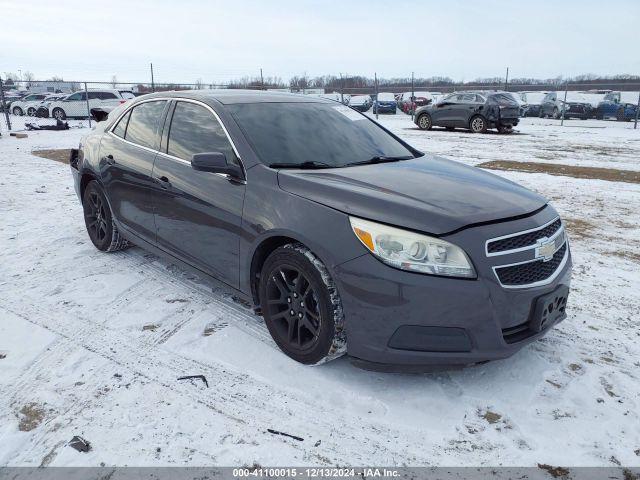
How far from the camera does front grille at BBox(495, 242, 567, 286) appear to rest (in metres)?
2.56

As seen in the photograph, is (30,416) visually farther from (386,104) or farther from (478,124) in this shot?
(386,104)

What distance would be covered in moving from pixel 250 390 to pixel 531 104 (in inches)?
1220

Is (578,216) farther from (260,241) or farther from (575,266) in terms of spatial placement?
(260,241)

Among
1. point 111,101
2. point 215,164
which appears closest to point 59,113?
point 111,101

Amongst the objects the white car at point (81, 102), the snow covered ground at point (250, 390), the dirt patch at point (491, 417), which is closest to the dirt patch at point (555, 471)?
the snow covered ground at point (250, 390)

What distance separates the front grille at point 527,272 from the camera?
8.41 ft

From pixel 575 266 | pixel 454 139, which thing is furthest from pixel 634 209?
pixel 454 139

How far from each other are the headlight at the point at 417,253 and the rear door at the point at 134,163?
2259mm

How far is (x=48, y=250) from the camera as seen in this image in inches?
204

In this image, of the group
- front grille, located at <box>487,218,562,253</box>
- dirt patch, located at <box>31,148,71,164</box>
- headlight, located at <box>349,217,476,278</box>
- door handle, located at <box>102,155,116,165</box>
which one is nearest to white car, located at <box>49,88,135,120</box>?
dirt patch, located at <box>31,148,71,164</box>

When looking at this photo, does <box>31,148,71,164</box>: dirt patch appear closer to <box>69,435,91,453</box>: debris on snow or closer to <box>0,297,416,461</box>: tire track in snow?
<box>0,297,416,461</box>: tire track in snow

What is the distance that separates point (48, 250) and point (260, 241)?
3258mm

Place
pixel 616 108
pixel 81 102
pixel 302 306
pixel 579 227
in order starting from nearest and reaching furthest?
1. pixel 302 306
2. pixel 579 227
3. pixel 81 102
4. pixel 616 108

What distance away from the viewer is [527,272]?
268 cm
